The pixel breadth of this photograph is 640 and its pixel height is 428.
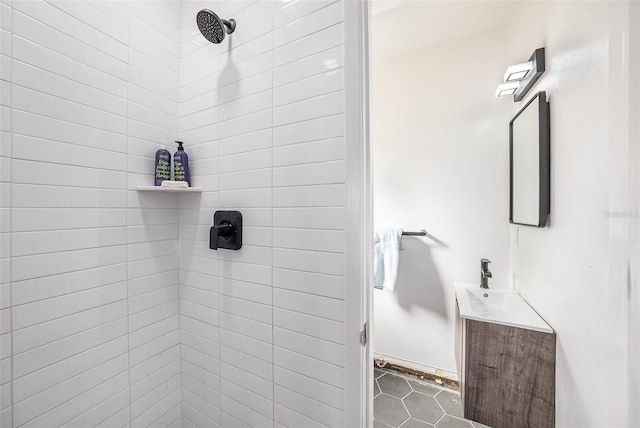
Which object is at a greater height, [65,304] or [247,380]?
[65,304]

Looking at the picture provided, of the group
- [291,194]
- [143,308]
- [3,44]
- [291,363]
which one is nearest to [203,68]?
[3,44]

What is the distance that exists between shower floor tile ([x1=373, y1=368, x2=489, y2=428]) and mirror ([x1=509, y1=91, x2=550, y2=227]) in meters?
1.29

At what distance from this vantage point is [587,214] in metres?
0.91

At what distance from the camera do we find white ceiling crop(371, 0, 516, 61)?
162cm

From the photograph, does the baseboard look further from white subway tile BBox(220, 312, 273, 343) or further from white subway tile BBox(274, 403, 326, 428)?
white subway tile BBox(220, 312, 273, 343)

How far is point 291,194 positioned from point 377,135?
63.2 inches

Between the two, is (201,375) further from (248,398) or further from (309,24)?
(309,24)

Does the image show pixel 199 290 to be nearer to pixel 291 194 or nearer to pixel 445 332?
pixel 291 194

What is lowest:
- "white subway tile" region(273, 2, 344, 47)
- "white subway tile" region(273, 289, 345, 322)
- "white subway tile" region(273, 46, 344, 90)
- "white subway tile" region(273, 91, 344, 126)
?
"white subway tile" region(273, 289, 345, 322)

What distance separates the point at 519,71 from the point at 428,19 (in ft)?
2.40

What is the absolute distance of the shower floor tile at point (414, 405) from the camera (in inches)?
61.6

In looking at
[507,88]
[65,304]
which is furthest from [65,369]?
[507,88]

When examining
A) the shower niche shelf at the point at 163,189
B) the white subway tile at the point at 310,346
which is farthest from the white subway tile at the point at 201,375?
the shower niche shelf at the point at 163,189

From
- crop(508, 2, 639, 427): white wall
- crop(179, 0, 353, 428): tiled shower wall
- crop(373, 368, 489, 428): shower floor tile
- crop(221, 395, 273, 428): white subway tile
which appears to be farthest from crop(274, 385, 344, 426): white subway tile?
crop(373, 368, 489, 428): shower floor tile
